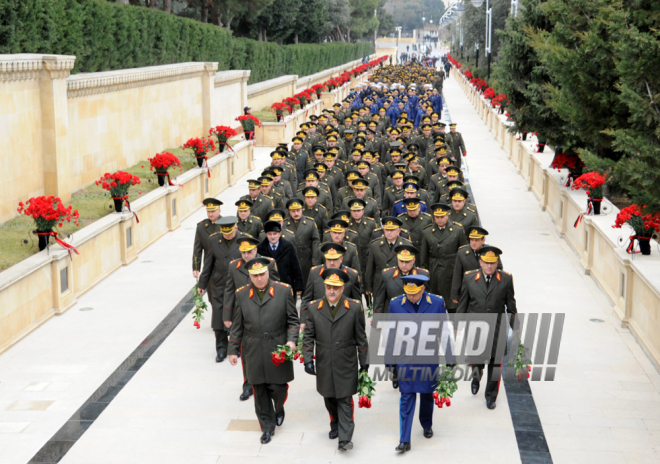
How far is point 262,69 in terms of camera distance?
4450 centimetres

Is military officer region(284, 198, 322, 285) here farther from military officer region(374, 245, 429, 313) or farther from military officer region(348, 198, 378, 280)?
military officer region(374, 245, 429, 313)

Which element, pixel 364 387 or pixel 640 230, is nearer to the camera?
pixel 364 387

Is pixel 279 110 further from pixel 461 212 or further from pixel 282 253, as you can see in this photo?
pixel 282 253

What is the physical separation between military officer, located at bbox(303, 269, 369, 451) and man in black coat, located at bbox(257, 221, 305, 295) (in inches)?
101

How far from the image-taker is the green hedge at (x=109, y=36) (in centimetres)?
1830

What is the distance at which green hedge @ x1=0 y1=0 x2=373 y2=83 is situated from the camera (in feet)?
60.0

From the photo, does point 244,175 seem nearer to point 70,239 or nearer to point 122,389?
point 70,239

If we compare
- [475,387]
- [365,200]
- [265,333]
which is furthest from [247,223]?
[475,387]

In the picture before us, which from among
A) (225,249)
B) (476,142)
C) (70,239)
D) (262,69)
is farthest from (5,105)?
(262,69)

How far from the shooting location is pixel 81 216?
15.6m

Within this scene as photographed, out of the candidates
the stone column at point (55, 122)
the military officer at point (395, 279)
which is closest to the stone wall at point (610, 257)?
the military officer at point (395, 279)

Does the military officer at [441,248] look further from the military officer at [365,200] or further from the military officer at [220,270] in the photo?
the military officer at [220,270]

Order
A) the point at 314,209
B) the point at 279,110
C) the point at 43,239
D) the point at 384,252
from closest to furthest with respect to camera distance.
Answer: the point at 384,252 < the point at 43,239 < the point at 314,209 < the point at 279,110

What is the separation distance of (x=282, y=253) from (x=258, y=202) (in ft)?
9.08
